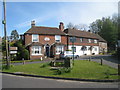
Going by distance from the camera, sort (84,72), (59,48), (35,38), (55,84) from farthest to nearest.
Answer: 1. (59,48)
2. (35,38)
3. (84,72)
4. (55,84)

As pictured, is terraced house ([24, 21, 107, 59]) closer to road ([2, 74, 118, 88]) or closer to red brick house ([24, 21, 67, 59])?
red brick house ([24, 21, 67, 59])

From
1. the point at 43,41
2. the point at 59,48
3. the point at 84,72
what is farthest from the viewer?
the point at 59,48

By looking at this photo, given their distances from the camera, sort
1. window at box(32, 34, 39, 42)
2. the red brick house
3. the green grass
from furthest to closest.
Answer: window at box(32, 34, 39, 42) → the red brick house → the green grass

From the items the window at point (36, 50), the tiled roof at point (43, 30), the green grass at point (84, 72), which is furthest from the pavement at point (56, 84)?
the tiled roof at point (43, 30)

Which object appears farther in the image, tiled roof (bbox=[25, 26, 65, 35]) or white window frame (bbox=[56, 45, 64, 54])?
white window frame (bbox=[56, 45, 64, 54])

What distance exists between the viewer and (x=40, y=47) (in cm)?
2980

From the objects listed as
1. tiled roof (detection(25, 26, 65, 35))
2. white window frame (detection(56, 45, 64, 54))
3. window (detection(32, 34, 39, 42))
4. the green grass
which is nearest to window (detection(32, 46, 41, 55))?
window (detection(32, 34, 39, 42))

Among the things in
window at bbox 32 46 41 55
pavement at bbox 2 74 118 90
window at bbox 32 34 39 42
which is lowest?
pavement at bbox 2 74 118 90

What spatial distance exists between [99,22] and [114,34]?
19.2 m

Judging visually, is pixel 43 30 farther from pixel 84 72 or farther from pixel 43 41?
pixel 84 72

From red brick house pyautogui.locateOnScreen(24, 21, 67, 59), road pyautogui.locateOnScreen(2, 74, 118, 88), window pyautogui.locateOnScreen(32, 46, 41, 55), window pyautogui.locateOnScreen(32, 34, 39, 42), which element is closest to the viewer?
road pyautogui.locateOnScreen(2, 74, 118, 88)

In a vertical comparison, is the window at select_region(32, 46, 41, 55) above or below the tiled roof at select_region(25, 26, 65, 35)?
below

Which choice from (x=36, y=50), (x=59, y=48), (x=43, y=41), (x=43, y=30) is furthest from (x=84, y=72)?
(x=43, y=30)

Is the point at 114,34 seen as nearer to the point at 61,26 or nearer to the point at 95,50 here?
the point at 95,50
